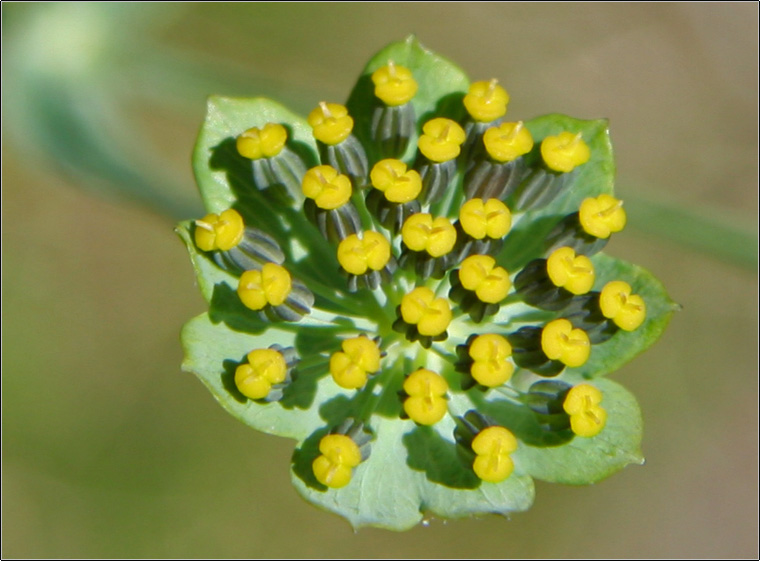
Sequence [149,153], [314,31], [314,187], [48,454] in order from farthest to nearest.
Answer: [314,31] → [48,454] → [149,153] → [314,187]

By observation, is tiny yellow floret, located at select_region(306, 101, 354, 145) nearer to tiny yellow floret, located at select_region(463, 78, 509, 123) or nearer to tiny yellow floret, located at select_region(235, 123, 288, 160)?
tiny yellow floret, located at select_region(235, 123, 288, 160)

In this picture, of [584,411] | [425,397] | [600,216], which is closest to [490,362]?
[425,397]

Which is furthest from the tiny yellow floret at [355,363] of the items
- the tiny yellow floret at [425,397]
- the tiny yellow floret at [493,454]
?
the tiny yellow floret at [493,454]

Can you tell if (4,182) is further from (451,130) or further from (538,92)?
(451,130)

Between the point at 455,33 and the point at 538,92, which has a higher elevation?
the point at 455,33

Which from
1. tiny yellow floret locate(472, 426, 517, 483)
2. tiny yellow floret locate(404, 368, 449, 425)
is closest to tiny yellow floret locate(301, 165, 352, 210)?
tiny yellow floret locate(404, 368, 449, 425)

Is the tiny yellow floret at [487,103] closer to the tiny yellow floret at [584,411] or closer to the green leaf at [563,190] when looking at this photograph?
the green leaf at [563,190]

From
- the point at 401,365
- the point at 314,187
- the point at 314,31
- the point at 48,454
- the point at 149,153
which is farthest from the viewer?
the point at 314,31

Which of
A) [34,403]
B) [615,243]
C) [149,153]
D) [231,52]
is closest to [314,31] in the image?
[231,52]

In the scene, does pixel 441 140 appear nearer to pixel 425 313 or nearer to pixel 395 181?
pixel 395 181
